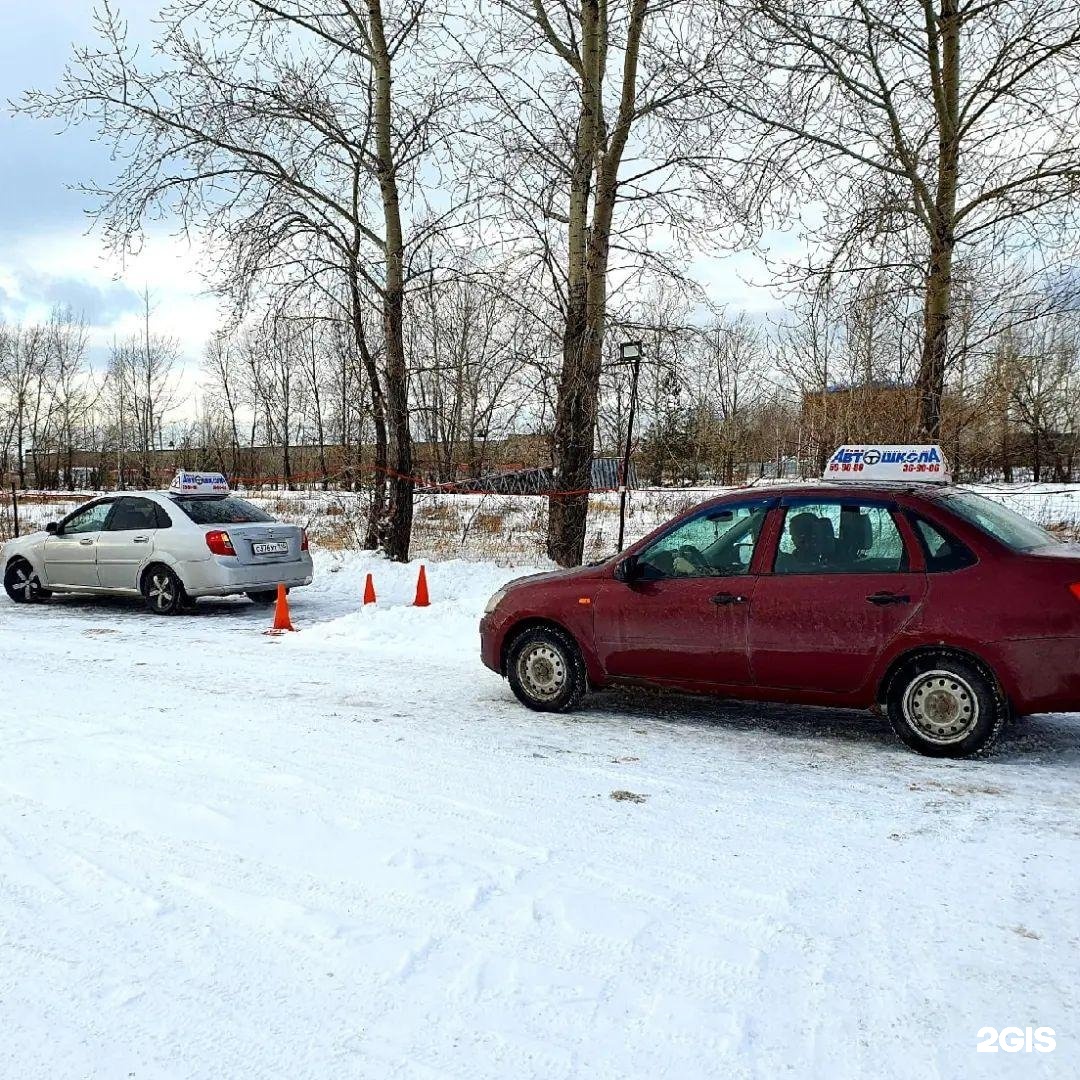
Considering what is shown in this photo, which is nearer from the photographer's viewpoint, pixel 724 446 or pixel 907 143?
pixel 907 143

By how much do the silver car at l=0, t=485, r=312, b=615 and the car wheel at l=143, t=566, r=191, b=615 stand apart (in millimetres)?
13

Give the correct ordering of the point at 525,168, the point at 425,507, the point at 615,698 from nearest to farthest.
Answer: the point at 615,698
the point at 525,168
the point at 425,507

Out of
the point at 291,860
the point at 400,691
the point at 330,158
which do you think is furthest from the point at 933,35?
the point at 291,860

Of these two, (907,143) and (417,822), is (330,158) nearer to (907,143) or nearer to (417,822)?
(907,143)

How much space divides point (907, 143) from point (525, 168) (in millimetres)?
5284

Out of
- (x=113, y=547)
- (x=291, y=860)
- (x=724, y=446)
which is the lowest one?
(x=291, y=860)

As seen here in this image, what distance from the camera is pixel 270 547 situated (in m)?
11.6

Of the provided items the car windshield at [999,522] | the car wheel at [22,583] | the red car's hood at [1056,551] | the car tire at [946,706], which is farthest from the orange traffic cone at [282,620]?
the red car's hood at [1056,551]

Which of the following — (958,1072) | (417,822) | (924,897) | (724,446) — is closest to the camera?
(958,1072)

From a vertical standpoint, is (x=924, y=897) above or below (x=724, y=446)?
below

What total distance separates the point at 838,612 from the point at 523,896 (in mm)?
2941

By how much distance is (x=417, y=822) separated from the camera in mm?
4305

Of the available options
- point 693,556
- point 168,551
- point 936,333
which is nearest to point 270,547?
point 168,551

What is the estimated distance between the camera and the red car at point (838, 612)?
5148 mm
